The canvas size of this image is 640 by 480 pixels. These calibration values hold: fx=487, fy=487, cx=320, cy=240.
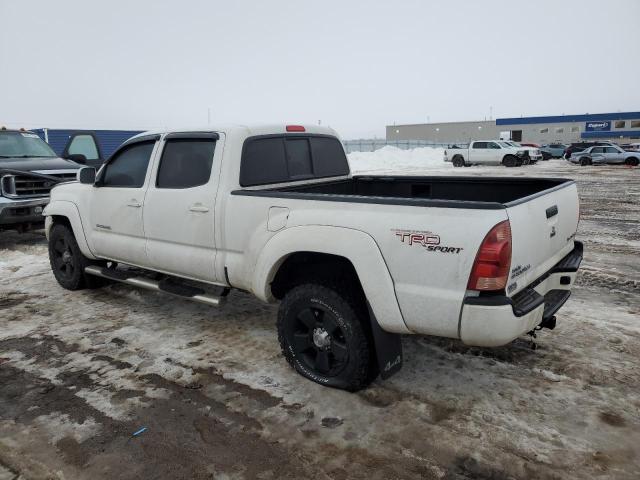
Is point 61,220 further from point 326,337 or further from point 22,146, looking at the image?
point 22,146

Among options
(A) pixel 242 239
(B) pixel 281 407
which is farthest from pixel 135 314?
(B) pixel 281 407

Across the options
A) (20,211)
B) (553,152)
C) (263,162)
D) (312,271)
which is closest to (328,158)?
(263,162)

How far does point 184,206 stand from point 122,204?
1.05 metres

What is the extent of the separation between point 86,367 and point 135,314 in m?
1.28

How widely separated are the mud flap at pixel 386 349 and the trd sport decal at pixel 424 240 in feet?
1.83

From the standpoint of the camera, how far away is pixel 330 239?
330 centimetres

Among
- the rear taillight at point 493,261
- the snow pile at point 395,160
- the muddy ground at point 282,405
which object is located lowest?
the snow pile at point 395,160

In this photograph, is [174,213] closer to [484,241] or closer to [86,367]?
[86,367]

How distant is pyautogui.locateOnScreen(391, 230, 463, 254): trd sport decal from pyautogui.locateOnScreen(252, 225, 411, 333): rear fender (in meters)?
0.20

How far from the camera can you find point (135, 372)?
3.93 m

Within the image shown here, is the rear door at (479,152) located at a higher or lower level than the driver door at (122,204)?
lower

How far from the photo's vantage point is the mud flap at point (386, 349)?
10.7 feet

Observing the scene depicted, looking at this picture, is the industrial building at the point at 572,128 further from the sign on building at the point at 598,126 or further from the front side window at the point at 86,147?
the front side window at the point at 86,147

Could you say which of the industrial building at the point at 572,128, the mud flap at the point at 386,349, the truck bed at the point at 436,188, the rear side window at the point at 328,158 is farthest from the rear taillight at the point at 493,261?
the industrial building at the point at 572,128
